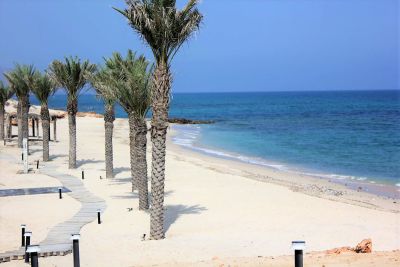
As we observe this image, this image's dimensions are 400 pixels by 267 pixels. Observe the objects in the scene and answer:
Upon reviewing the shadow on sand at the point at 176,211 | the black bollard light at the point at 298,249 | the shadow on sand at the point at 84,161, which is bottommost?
the shadow on sand at the point at 176,211

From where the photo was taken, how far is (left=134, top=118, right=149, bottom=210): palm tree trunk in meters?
18.8

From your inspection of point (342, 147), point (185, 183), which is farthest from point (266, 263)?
point (342, 147)

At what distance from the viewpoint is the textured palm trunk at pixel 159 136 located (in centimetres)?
1451

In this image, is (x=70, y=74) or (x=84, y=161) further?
(x=84, y=161)

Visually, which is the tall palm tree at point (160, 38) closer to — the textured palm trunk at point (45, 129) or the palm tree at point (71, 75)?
the palm tree at point (71, 75)

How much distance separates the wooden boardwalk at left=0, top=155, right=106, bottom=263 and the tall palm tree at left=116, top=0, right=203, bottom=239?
2.50 meters

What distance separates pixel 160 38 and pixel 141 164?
19.7ft

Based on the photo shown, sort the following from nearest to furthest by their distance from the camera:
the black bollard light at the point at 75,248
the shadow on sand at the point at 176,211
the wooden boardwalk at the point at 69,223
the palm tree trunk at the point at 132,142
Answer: the black bollard light at the point at 75,248 < the wooden boardwalk at the point at 69,223 < the shadow on sand at the point at 176,211 < the palm tree trunk at the point at 132,142

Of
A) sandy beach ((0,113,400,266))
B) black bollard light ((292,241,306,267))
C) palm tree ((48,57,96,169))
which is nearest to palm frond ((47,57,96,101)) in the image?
palm tree ((48,57,96,169))

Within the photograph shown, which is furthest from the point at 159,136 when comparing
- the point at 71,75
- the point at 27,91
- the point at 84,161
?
the point at 27,91

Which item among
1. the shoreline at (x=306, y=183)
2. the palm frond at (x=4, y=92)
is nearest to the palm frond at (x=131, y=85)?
the shoreline at (x=306, y=183)

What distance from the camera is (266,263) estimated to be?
35.9 ft

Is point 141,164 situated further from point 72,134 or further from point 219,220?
point 72,134

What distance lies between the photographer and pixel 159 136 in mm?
14781
